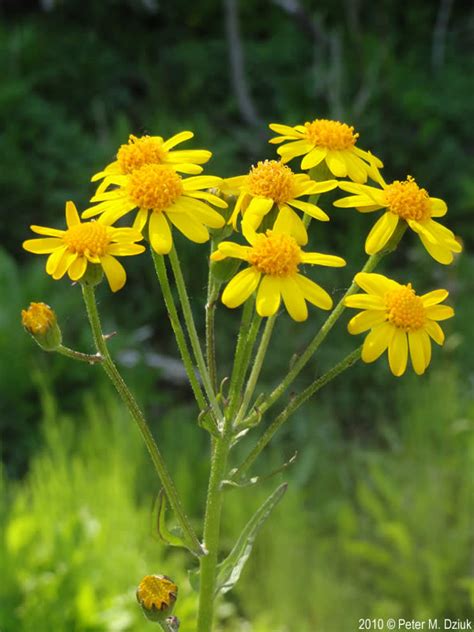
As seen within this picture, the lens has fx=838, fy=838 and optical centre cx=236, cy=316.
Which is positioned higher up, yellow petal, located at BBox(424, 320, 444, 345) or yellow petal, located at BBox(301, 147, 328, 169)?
yellow petal, located at BBox(301, 147, 328, 169)

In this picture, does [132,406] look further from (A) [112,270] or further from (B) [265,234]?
(B) [265,234]

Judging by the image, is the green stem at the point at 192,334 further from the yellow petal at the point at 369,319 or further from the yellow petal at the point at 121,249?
the yellow petal at the point at 369,319

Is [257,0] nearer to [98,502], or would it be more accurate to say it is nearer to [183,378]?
[183,378]

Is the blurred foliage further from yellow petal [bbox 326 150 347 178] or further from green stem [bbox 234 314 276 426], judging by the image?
yellow petal [bbox 326 150 347 178]

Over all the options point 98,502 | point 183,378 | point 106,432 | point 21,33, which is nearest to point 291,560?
point 98,502

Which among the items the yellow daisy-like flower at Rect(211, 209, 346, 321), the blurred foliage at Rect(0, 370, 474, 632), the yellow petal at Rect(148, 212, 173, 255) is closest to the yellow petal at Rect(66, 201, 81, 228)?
the yellow petal at Rect(148, 212, 173, 255)
